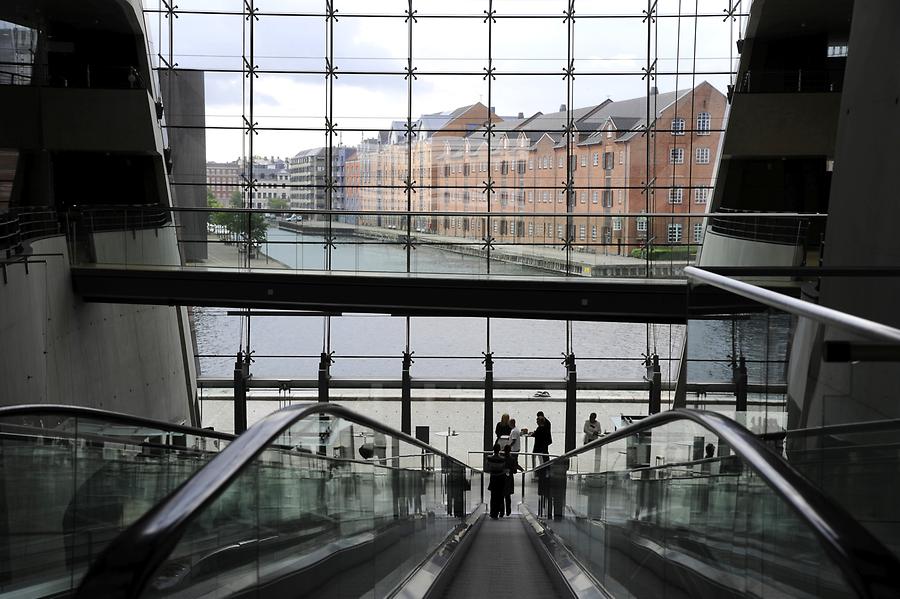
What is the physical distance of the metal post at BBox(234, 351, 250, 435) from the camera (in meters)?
16.7

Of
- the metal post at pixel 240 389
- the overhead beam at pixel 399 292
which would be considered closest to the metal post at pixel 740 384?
the overhead beam at pixel 399 292

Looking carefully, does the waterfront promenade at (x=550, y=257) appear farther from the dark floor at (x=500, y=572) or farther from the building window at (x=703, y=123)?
the dark floor at (x=500, y=572)

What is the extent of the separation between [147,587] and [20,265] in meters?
10.00

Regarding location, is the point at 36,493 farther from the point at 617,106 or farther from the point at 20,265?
the point at 617,106

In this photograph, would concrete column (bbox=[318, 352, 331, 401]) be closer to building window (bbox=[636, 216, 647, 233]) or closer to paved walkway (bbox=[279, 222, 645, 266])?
paved walkway (bbox=[279, 222, 645, 266])

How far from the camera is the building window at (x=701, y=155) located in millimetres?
17266

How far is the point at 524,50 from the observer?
17.4 m

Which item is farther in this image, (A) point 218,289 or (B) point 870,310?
(A) point 218,289

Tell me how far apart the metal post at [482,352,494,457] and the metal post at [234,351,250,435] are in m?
4.05

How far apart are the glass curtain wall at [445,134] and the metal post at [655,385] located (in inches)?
8.2

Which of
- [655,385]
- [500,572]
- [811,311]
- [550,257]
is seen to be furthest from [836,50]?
[811,311]

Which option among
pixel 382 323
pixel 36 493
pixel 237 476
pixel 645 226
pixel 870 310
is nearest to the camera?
pixel 237 476

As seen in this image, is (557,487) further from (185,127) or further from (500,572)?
(185,127)

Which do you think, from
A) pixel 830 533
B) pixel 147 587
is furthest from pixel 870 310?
pixel 147 587
